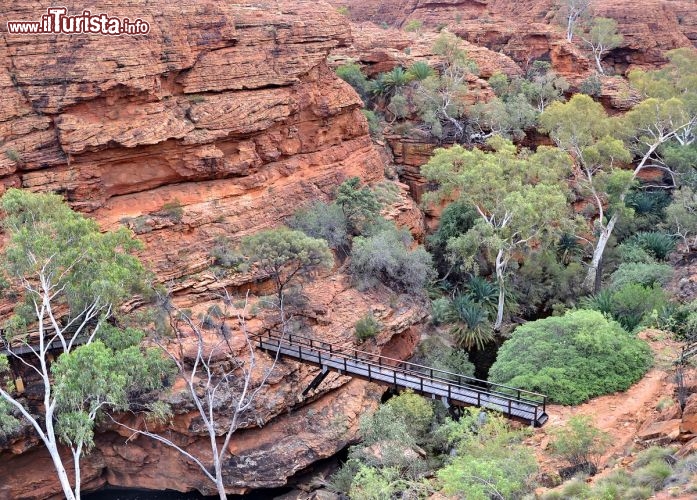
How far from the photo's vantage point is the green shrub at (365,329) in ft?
79.9

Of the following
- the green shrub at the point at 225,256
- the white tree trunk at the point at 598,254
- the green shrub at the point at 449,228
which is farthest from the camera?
the green shrub at the point at 449,228

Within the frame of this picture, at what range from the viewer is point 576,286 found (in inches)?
1251

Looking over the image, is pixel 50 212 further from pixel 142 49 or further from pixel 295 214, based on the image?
pixel 295 214

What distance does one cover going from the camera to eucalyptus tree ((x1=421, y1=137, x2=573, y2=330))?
28.8 metres

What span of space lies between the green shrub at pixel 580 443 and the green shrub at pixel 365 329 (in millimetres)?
8750

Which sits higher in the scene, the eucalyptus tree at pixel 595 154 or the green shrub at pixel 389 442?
the eucalyptus tree at pixel 595 154

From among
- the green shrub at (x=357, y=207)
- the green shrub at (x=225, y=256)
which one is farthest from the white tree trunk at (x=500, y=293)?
the green shrub at (x=225, y=256)

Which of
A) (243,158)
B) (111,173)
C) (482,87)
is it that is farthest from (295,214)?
(482,87)

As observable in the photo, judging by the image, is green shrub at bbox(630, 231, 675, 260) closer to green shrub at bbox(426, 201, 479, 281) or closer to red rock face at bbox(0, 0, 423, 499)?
green shrub at bbox(426, 201, 479, 281)

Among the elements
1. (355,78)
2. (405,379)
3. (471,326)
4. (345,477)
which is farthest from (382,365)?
(355,78)

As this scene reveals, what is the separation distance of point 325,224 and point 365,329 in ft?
19.3

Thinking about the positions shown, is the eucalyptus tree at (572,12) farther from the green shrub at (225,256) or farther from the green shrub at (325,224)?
the green shrub at (225,256)

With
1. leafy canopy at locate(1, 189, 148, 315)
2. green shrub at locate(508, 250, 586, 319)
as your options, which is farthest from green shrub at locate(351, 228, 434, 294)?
leafy canopy at locate(1, 189, 148, 315)

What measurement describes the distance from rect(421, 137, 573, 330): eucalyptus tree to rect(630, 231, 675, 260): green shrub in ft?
14.8
